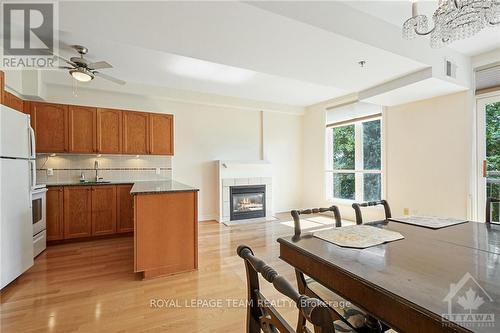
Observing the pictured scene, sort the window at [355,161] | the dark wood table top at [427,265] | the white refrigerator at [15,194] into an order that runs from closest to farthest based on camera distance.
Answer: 1. the dark wood table top at [427,265]
2. the white refrigerator at [15,194]
3. the window at [355,161]

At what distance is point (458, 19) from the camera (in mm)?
1422

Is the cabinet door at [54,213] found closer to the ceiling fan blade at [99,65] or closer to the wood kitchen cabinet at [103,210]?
the wood kitchen cabinet at [103,210]

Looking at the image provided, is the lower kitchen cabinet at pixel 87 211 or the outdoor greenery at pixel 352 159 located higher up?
the outdoor greenery at pixel 352 159

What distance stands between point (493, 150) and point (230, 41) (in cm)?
381

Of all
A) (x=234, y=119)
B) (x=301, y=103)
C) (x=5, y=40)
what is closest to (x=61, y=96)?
(x=5, y=40)

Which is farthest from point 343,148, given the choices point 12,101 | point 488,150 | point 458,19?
point 12,101

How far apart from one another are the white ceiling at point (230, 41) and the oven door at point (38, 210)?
1929 millimetres

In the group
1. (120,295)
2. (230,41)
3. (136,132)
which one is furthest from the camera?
(136,132)

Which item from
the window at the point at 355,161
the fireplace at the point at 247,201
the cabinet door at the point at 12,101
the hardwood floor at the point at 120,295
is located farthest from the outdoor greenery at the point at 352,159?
the cabinet door at the point at 12,101

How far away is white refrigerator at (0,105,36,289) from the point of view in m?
2.23

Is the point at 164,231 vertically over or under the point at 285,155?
under

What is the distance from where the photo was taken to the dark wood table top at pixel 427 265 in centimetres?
71

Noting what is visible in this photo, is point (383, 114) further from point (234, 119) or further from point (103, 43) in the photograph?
point (103, 43)

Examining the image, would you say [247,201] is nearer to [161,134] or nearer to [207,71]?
[161,134]
